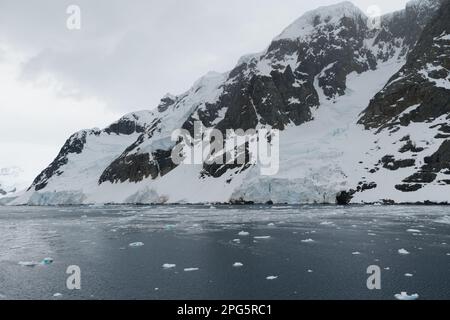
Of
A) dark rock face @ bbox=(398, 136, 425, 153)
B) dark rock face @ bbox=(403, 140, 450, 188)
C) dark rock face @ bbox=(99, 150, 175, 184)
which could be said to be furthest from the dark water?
dark rock face @ bbox=(99, 150, 175, 184)

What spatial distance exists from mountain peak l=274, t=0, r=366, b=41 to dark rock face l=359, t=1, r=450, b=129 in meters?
48.3

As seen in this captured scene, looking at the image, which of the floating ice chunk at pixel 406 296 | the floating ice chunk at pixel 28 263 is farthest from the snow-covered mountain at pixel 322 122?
the floating ice chunk at pixel 28 263

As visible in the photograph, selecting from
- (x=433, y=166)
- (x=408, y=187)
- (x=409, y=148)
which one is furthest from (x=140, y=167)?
(x=433, y=166)

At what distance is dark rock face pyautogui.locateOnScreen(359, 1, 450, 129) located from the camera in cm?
9496

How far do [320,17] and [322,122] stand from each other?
60524 mm

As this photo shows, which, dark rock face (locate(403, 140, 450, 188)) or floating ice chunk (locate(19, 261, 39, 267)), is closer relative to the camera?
floating ice chunk (locate(19, 261, 39, 267))

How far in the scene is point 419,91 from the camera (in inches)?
3917

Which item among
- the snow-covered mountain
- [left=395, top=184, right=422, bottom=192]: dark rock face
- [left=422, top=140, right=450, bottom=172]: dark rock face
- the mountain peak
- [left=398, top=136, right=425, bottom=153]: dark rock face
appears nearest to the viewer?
[left=395, top=184, right=422, bottom=192]: dark rock face

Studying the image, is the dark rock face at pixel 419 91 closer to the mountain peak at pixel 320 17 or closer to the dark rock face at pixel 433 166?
the dark rock face at pixel 433 166

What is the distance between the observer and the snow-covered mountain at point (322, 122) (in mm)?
83062

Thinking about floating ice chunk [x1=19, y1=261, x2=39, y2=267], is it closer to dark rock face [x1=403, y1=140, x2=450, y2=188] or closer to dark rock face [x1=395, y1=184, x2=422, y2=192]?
dark rock face [x1=395, y1=184, x2=422, y2=192]

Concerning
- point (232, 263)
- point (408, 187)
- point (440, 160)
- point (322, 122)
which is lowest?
point (232, 263)

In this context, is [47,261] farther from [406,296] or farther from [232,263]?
[406,296]
